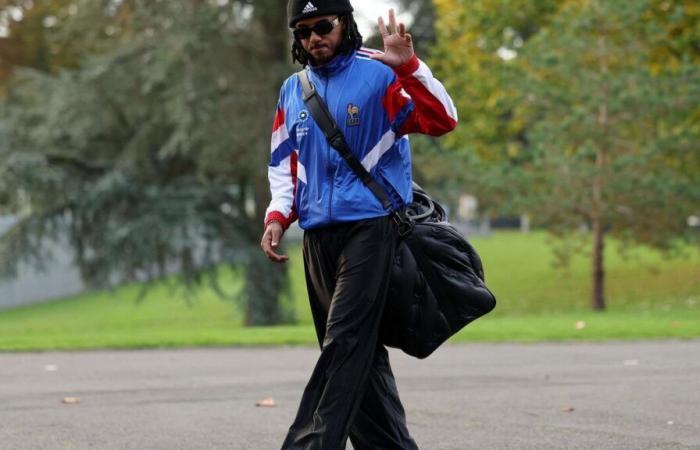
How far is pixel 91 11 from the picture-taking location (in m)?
25.0

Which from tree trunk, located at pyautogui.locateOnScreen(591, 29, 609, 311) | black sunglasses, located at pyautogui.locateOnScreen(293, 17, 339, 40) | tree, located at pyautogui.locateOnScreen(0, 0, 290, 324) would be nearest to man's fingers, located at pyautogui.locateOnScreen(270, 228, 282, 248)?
black sunglasses, located at pyautogui.locateOnScreen(293, 17, 339, 40)

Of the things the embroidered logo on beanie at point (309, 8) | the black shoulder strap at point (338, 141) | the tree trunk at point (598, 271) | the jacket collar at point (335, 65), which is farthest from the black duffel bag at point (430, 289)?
the tree trunk at point (598, 271)

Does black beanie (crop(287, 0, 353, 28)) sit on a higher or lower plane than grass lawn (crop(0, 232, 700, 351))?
higher

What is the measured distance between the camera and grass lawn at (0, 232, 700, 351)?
1427 centimetres

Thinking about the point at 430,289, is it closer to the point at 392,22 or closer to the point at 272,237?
the point at 272,237

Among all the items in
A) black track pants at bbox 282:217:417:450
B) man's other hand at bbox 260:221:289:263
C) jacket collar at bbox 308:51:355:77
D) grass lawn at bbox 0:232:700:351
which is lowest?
grass lawn at bbox 0:232:700:351

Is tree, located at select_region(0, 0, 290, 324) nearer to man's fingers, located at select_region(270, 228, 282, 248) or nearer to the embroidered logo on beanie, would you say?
man's fingers, located at select_region(270, 228, 282, 248)

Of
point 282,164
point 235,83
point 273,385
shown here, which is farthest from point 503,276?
point 282,164

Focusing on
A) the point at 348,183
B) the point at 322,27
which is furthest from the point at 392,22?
the point at 348,183

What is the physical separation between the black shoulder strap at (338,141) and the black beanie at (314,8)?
27 centimetres

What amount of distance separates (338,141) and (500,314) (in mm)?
24730

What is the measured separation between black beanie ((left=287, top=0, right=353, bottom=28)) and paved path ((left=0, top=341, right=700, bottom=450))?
2427 mm

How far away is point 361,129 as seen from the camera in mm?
5273

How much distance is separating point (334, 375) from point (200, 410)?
3.33m
